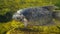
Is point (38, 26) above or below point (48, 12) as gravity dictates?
below

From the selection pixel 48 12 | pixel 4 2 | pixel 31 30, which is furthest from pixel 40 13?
pixel 4 2

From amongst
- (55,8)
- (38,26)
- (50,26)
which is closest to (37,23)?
(38,26)

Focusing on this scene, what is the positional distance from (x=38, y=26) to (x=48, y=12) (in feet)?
0.69

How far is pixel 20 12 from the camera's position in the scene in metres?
1.76

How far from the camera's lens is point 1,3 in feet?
5.96

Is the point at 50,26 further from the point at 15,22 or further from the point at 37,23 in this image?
the point at 15,22

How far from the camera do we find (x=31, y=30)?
5.75 ft

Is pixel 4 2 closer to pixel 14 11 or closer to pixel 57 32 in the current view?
pixel 14 11

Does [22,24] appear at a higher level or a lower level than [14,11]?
lower

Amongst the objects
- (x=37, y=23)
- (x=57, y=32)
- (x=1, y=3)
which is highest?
(x=1, y=3)

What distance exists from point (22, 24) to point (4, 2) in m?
0.35

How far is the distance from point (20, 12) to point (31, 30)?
252 millimetres

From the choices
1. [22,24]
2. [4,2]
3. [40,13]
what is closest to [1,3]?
[4,2]

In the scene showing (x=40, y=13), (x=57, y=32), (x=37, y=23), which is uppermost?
(x=40, y=13)
